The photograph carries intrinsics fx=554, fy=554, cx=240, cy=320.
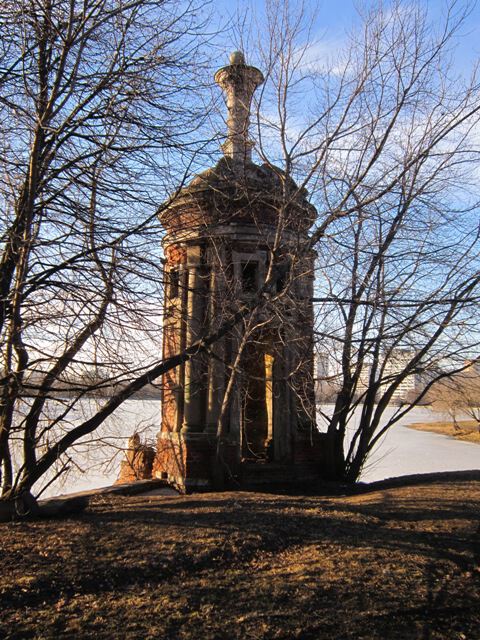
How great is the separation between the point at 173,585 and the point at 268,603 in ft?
2.28

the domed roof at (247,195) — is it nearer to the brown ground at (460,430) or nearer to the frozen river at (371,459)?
the frozen river at (371,459)

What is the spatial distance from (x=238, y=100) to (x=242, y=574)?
6430mm

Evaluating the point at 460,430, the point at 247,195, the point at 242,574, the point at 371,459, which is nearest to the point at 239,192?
the point at 247,195

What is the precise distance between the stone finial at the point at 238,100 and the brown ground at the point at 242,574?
397cm

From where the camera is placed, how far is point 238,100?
8.02 meters

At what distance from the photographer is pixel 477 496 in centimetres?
709

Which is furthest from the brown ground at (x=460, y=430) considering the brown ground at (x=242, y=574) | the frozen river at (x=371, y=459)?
the brown ground at (x=242, y=574)

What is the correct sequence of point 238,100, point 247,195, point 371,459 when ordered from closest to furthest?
point 247,195 < point 238,100 < point 371,459

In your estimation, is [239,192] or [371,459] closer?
[239,192]

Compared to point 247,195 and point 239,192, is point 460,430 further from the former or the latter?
point 247,195

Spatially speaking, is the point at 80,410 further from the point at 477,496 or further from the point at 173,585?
the point at 477,496

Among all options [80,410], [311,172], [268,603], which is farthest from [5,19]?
[268,603]

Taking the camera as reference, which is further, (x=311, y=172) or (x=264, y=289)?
(x=311, y=172)

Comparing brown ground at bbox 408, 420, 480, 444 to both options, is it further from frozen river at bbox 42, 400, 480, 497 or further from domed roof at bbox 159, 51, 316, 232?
domed roof at bbox 159, 51, 316, 232
